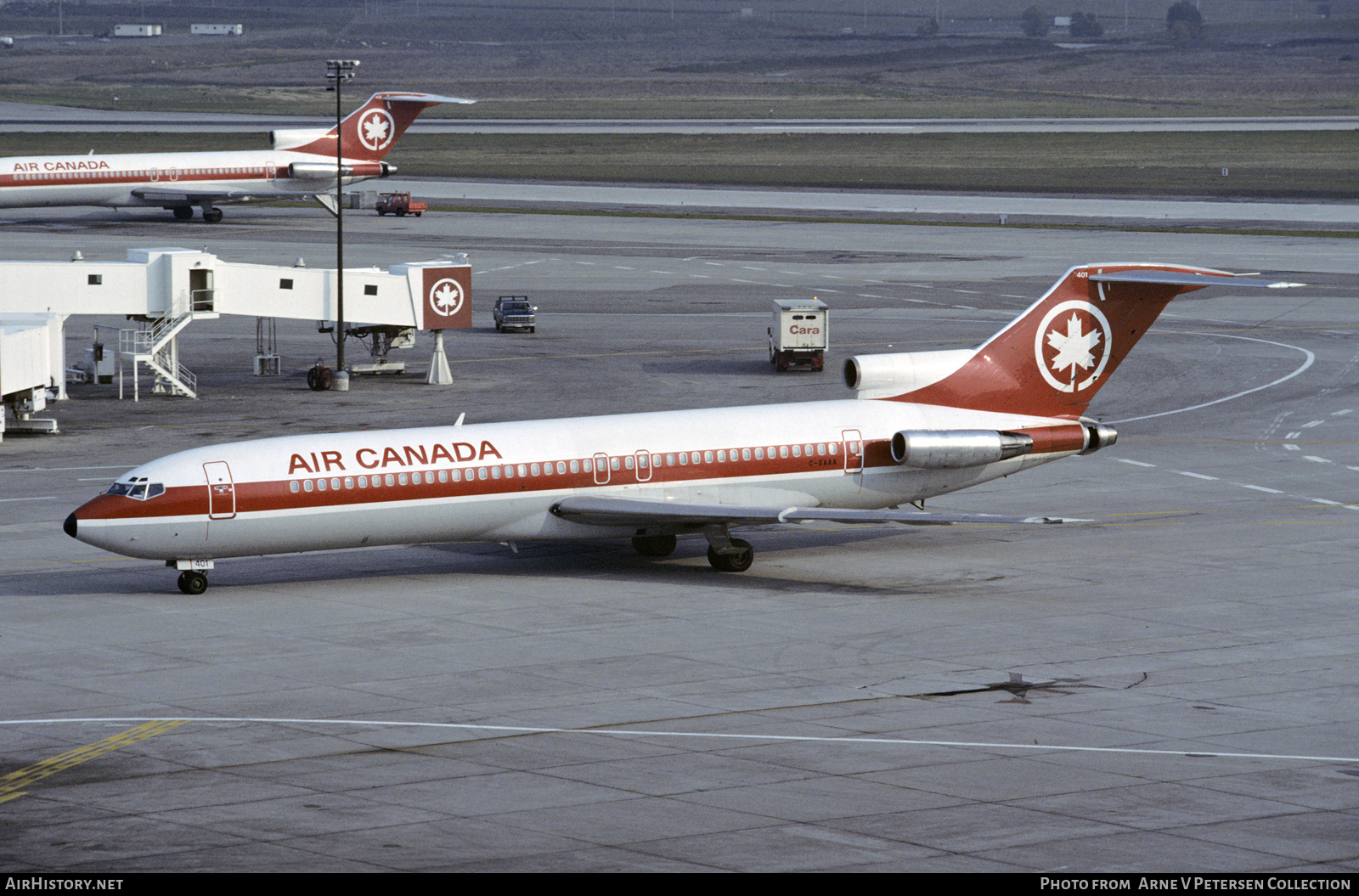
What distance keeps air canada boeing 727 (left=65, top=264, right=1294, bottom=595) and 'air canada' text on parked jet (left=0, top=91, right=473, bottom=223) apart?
6911 cm

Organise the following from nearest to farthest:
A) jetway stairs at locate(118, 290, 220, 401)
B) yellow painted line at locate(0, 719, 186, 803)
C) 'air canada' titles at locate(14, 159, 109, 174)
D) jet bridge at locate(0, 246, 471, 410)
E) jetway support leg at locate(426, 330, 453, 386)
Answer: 1. yellow painted line at locate(0, 719, 186, 803)
2. jet bridge at locate(0, 246, 471, 410)
3. jetway stairs at locate(118, 290, 220, 401)
4. jetway support leg at locate(426, 330, 453, 386)
5. 'air canada' titles at locate(14, 159, 109, 174)

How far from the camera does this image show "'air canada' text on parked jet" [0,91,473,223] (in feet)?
341

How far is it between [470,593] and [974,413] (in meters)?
12.1

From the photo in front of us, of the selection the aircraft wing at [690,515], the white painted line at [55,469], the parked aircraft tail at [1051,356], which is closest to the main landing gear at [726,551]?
the aircraft wing at [690,515]

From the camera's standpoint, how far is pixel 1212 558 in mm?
37500

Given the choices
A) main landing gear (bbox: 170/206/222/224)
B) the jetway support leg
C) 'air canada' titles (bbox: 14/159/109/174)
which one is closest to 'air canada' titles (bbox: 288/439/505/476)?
the jetway support leg

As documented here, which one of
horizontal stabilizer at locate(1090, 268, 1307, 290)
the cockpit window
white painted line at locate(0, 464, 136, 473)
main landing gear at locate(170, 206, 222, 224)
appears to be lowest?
white painted line at locate(0, 464, 136, 473)

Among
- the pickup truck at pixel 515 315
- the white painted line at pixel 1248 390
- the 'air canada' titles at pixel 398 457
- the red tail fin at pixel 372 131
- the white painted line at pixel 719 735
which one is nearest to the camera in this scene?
the white painted line at pixel 719 735

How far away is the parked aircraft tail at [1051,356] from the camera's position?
128 feet

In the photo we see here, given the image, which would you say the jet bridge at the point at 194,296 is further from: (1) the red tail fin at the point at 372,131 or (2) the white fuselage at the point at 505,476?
(1) the red tail fin at the point at 372,131

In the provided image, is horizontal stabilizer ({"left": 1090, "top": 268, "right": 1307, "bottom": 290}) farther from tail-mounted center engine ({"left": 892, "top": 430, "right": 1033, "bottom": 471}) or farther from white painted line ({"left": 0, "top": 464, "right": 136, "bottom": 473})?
white painted line ({"left": 0, "top": 464, "right": 136, "bottom": 473})

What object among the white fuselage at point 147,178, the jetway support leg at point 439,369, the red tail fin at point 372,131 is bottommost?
the jetway support leg at point 439,369

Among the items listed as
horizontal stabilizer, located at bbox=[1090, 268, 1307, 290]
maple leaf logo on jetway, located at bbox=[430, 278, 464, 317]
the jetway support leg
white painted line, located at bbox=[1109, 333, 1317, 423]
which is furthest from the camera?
maple leaf logo on jetway, located at bbox=[430, 278, 464, 317]

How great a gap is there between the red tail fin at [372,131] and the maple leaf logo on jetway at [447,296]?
46.5 meters
